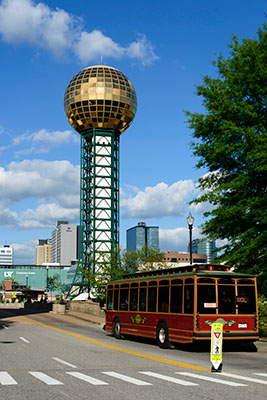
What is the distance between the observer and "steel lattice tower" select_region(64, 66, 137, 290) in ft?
302

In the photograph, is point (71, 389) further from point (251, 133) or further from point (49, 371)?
point (251, 133)

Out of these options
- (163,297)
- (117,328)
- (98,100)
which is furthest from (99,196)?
(163,297)

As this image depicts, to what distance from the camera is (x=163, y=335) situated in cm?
2064

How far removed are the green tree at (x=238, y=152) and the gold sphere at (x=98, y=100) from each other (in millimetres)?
66565

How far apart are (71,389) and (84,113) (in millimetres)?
86807

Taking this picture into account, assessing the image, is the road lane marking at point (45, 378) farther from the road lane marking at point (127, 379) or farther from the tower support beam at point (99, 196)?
the tower support beam at point (99, 196)

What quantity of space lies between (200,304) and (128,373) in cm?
598

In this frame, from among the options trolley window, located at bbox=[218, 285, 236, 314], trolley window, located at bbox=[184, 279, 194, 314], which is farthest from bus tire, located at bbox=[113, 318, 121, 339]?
trolley window, located at bbox=[218, 285, 236, 314]

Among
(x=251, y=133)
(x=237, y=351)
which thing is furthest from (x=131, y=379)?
(x=251, y=133)

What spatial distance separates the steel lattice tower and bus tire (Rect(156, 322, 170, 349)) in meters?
69.7

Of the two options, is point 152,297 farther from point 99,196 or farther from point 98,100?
point 98,100

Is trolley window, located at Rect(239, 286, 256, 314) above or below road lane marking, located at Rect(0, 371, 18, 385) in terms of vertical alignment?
above

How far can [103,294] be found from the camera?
58250 millimetres

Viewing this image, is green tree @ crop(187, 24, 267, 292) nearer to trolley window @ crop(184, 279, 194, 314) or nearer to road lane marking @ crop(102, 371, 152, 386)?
trolley window @ crop(184, 279, 194, 314)
